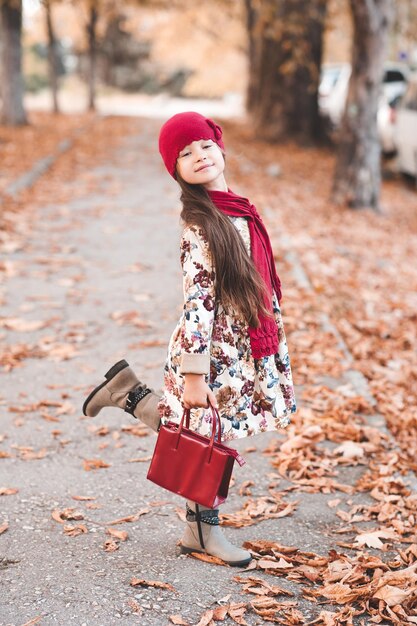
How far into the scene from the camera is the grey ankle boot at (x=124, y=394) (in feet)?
Answer: 11.3

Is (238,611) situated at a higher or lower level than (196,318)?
lower

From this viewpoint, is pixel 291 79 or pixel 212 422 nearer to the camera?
pixel 212 422

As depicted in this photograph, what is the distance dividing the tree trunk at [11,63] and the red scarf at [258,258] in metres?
17.1

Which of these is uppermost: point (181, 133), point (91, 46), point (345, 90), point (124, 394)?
point (91, 46)

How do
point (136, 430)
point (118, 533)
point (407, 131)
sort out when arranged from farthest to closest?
point (407, 131), point (136, 430), point (118, 533)

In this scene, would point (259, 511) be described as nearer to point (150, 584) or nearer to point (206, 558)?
point (206, 558)

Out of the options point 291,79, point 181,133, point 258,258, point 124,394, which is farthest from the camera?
point 291,79

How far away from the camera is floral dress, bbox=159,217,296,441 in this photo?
9.97 feet

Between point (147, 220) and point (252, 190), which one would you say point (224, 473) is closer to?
point (147, 220)

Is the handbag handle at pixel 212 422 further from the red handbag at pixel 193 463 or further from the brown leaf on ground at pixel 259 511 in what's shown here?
the brown leaf on ground at pixel 259 511

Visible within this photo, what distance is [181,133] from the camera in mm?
3107

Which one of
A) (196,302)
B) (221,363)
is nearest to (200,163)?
(196,302)

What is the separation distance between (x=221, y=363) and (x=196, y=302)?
0.95 ft

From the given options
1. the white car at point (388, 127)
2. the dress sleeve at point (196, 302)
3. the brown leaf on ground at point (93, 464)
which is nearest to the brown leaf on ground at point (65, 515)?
the brown leaf on ground at point (93, 464)
